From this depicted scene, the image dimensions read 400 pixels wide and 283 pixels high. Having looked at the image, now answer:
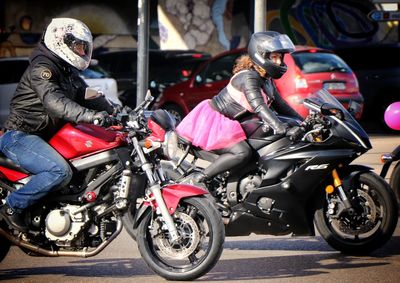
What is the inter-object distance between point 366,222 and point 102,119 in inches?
95.8

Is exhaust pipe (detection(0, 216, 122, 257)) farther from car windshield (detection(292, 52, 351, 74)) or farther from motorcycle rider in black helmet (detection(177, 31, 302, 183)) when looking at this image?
car windshield (detection(292, 52, 351, 74))

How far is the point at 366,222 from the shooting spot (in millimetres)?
8414

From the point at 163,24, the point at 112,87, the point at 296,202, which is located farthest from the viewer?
the point at 163,24

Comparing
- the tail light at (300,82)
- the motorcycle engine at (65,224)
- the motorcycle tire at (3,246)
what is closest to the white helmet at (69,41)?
the motorcycle engine at (65,224)

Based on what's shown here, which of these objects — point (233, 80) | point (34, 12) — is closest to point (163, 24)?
point (34, 12)

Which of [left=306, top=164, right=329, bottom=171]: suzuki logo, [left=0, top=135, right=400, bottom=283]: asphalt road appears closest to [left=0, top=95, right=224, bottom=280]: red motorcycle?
[left=0, top=135, right=400, bottom=283]: asphalt road

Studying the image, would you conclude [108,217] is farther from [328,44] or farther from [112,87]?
[328,44]

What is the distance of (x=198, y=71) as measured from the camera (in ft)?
69.5

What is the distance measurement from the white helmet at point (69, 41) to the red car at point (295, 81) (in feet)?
36.1

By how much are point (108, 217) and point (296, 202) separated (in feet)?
5.14

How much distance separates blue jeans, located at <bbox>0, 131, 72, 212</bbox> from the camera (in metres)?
7.43

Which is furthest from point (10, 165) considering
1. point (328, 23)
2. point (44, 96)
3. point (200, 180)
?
point (328, 23)

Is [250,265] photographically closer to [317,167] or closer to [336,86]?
[317,167]

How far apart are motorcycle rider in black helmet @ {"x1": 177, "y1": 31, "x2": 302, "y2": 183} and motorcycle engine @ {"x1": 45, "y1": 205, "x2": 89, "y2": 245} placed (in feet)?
4.56
